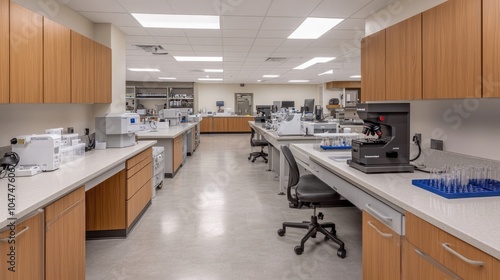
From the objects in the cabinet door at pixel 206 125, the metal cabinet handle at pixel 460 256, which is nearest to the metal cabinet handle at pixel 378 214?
the metal cabinet handle at pixel 460 256

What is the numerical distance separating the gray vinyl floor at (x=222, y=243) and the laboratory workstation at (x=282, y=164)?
0.06ft

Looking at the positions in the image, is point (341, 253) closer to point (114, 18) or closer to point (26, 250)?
point (26, 250)

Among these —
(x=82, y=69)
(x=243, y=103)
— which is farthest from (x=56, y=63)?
(x=243, y=103)

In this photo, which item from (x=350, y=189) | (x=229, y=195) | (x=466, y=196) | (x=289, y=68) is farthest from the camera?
(x=289, y=68)

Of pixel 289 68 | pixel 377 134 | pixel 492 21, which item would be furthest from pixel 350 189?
pixel 289 68

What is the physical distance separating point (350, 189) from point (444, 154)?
856mm

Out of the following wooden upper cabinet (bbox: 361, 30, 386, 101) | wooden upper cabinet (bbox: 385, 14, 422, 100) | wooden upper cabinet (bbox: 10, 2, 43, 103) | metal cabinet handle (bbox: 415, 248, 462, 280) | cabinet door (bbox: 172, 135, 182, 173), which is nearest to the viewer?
metal cabinet handle (bbox: 415, 248, 462, 280)

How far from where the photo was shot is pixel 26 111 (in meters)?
2.92

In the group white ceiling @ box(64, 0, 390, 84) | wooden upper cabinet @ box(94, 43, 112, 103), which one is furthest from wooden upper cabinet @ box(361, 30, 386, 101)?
wooden upper cabinet @ box(94, 43, 112, 103)

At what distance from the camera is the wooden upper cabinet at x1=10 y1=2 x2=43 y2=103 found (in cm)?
207

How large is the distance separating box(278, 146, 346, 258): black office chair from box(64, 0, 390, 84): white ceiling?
2016 millimetres

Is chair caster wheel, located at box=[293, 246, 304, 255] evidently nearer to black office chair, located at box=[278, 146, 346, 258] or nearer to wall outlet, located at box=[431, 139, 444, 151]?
black office chair, located at box=[278, 146, 346, 258]

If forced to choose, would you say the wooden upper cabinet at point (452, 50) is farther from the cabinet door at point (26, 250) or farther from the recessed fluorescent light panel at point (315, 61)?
the recessed fluorescent light panel at point (315, 61)

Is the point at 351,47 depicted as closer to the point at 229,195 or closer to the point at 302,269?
the point at 229,195
